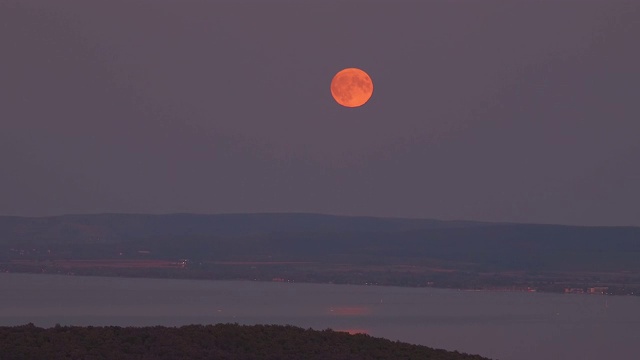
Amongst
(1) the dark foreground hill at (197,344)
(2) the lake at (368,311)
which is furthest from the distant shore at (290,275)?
(1) the dark foreground hill at (197,344)

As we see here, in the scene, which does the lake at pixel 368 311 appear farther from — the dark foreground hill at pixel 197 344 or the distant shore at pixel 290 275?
the dark foreground hill at pixel 197 344

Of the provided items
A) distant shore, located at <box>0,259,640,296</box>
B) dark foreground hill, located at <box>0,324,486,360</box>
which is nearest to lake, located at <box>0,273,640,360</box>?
distant shore, located at <box>0,259,640,296</box>

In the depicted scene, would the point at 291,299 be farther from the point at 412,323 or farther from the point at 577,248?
the point at 577,248

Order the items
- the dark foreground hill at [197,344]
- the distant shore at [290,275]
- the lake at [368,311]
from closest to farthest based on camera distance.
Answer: the dark foreground hill at [197,344] < the lake at [368,311] < the distant shore at [290,275]

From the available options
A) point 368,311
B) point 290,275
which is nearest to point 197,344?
point 368,311

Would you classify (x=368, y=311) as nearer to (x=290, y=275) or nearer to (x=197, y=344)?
(x=290, y=275)

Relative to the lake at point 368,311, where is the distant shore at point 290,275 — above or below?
above

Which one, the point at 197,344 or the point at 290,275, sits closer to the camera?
the point at 197,344
